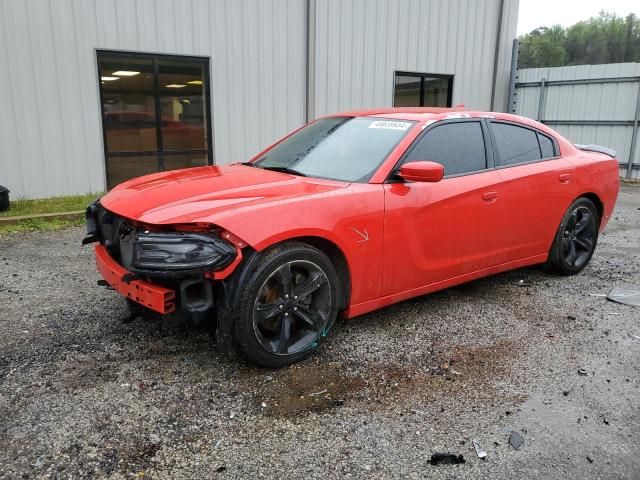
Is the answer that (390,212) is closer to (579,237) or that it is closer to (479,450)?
(479,450)

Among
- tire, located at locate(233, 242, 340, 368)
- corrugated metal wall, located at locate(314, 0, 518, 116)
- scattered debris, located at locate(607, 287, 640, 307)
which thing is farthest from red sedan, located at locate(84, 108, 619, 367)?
corrugated metal wall, located at locate(314, 0, 518, 116)

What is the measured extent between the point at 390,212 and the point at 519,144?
1.79 metres

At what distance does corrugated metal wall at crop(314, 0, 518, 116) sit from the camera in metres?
10.7

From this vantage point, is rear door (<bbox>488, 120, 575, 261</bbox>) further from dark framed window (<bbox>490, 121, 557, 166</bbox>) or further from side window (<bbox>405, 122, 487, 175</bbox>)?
side window (<bbox>405, 122, 487, 175</bbox>)

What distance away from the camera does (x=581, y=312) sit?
4.38 meters

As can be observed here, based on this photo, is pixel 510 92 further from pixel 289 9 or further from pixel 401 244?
pixel 401 244

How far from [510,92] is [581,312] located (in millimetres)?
10513

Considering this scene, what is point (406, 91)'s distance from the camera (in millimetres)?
12070

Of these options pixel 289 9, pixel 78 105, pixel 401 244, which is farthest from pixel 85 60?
pixel 401 244

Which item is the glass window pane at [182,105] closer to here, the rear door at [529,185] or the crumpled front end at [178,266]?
the rear door at [529,185]

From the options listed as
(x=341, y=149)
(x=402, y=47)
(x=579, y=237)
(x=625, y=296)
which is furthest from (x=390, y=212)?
(x=402, y=47)

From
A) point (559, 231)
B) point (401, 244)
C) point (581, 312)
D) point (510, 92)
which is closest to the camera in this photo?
point (401, 244)

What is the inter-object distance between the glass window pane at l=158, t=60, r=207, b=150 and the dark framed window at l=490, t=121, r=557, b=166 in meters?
6.29

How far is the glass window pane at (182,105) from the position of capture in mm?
9211
